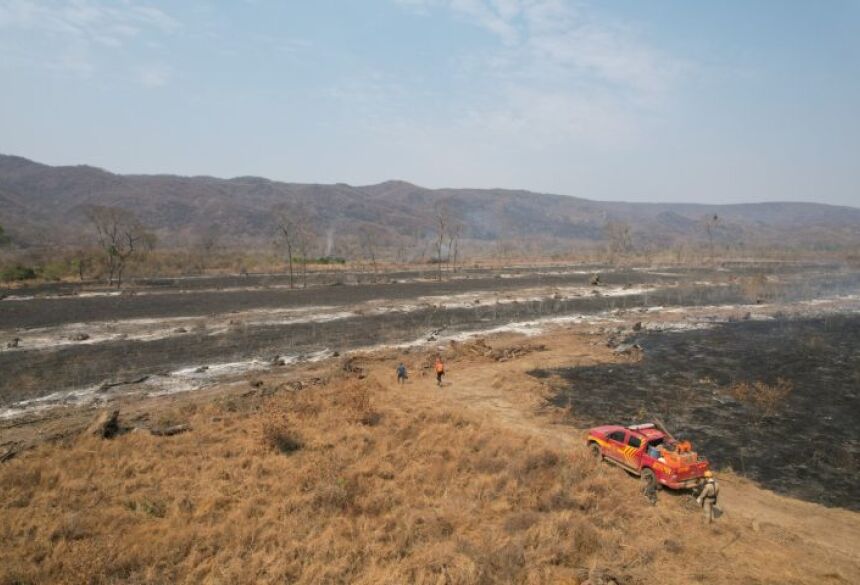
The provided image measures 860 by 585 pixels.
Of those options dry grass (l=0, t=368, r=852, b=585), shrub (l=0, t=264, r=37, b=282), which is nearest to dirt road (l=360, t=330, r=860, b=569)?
dry grass (l=0, t=368, r=852, b=585)

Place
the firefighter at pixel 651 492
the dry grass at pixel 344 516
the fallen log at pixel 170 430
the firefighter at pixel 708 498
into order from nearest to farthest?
the dry grass at pixel 344 516 → the firefighter at pixel 708 498 → the firefighter at pixel 651 492 → the fallen log at pixel 170 430

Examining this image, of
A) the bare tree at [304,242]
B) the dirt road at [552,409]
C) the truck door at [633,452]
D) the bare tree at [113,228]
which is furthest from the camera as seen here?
the bare tree at [304,242]

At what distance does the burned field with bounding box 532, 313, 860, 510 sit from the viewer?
15.5 m

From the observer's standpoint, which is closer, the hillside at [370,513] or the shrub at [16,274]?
the hillside at [370,513]

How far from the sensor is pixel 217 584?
360 inches

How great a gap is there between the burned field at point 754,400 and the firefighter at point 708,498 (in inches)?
137

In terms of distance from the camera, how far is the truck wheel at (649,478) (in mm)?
13144

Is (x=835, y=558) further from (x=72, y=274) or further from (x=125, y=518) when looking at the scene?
(x=72, y=274)

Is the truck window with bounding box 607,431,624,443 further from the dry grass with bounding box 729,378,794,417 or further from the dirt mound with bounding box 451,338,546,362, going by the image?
the dirt mound with bounding box 451,338,546,362

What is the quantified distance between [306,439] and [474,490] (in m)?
6.11

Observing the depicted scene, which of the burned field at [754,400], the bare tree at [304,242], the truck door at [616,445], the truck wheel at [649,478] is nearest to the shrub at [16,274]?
the bare tree at [304,242]

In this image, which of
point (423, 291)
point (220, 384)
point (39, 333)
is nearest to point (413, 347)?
point (220, 384)

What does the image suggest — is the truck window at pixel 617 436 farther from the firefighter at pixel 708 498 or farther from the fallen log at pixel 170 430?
the fallen log at pixel 170 430

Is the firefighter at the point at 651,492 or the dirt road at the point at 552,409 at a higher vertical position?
the firefighter at the point at 651,492
